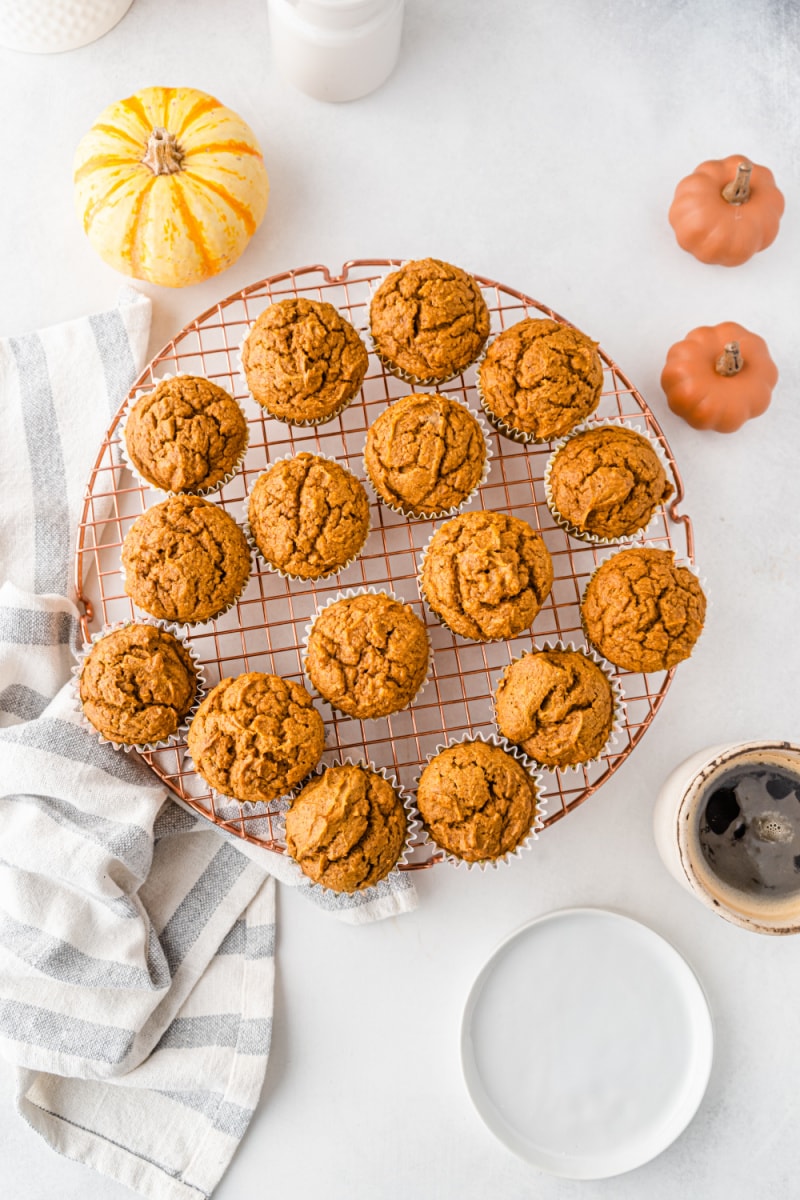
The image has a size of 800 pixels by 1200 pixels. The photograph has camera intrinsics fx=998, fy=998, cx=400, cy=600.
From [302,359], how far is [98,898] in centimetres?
180

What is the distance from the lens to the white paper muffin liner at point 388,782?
121 inches

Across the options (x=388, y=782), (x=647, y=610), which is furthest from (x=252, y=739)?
(x=647, y=610)

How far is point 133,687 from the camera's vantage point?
2916 mm

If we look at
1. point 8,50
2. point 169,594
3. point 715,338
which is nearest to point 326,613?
point 169,594

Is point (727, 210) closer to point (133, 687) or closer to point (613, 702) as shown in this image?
point (613, 702)

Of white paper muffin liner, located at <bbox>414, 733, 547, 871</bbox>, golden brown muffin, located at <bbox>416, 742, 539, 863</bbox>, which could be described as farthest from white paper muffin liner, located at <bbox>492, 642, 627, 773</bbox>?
golden brown muffin, located at <bbox>416, 742, 539, 863</bbox>

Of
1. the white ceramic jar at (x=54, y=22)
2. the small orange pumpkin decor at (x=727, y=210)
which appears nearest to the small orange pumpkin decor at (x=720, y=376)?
the small orange pumpkin decor at (x=727, y=210)

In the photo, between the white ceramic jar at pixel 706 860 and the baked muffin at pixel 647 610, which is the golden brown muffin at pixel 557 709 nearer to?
the baked muffin at pixel 647 610

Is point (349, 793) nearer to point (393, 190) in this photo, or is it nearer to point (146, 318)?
point (146, 318)

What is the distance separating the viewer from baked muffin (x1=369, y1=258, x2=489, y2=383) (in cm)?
301

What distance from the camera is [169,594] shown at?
294 centimetres

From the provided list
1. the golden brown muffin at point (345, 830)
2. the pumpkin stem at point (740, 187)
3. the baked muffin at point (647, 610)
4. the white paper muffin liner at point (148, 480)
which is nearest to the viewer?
the golden brown muffin at point (345, 830)

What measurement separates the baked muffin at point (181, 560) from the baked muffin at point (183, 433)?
0.29 ft

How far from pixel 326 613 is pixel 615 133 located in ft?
7.03
